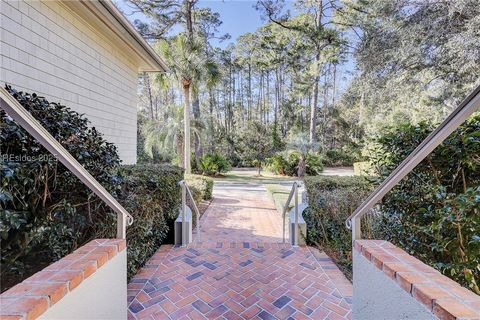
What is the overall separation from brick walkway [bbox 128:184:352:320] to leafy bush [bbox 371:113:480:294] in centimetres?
87

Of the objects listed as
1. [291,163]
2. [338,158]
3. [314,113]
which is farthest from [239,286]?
[338,158]

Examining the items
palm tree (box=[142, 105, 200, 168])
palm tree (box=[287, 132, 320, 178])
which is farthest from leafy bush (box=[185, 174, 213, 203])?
palm tree (box=[287, 132, 320, 178])

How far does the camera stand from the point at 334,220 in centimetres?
383

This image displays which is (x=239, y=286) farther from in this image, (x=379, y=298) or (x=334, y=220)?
(x=334, y=220)

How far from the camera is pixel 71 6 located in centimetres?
384

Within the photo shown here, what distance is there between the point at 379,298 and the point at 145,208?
2.61 metres

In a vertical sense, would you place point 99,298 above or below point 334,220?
above

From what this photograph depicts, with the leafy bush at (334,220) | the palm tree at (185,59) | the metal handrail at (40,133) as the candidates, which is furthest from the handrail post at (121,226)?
the palm tree at (185,59)

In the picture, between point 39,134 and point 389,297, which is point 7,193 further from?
point 389,297

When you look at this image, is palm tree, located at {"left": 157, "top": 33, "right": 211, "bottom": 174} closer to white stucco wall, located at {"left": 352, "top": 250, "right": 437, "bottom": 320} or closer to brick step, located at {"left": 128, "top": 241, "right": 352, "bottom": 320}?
brick step, located at {"left": 128, "top": 241, "right": 352, "bottom": 320}

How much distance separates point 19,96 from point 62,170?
0.83 metres

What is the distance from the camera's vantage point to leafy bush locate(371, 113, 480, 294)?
186 centimetres

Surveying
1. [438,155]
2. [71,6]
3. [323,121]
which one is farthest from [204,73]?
[323,121]

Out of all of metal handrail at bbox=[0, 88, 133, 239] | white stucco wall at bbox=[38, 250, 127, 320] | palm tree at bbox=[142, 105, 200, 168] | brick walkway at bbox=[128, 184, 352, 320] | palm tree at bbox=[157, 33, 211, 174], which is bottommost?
brick walkway at bbox=[128, 184, 352, 320]
